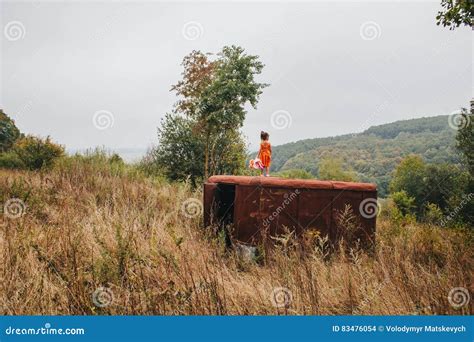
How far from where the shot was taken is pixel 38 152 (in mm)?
11352

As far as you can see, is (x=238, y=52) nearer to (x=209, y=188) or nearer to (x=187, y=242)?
(x=209, y=188)

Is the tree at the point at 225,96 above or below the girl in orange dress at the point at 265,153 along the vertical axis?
above

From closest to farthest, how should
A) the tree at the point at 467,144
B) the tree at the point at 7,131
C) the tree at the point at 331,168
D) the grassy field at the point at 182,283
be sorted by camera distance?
the grassy field at the point at 182,283, the tree at the point at 467,144, the tree at the point at 7,131, the tree at the point at 331,168

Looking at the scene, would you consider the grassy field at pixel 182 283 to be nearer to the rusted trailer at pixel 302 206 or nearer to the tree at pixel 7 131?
the rusted trailer at pixel 302 206

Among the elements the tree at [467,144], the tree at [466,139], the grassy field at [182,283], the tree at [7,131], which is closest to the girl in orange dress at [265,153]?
the grassy field at [182,283]

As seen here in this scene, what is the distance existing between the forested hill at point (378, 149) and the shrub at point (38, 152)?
44217 millimetres

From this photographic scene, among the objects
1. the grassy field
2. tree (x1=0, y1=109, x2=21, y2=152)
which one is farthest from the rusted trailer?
tree (x1=0, y1=109, x2=21, y2=152)

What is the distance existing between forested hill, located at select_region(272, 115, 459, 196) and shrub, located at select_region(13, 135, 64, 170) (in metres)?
44.2

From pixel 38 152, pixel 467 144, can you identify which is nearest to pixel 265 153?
pixel 38 152

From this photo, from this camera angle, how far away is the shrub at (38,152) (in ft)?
37.1

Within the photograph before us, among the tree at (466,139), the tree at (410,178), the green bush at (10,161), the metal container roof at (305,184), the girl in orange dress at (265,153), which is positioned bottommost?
the tree at (410,178)

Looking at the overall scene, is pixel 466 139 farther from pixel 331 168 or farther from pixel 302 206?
pixel 331 168

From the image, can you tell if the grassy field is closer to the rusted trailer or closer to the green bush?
the rusted trailer

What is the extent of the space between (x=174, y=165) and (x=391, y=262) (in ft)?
37.9
